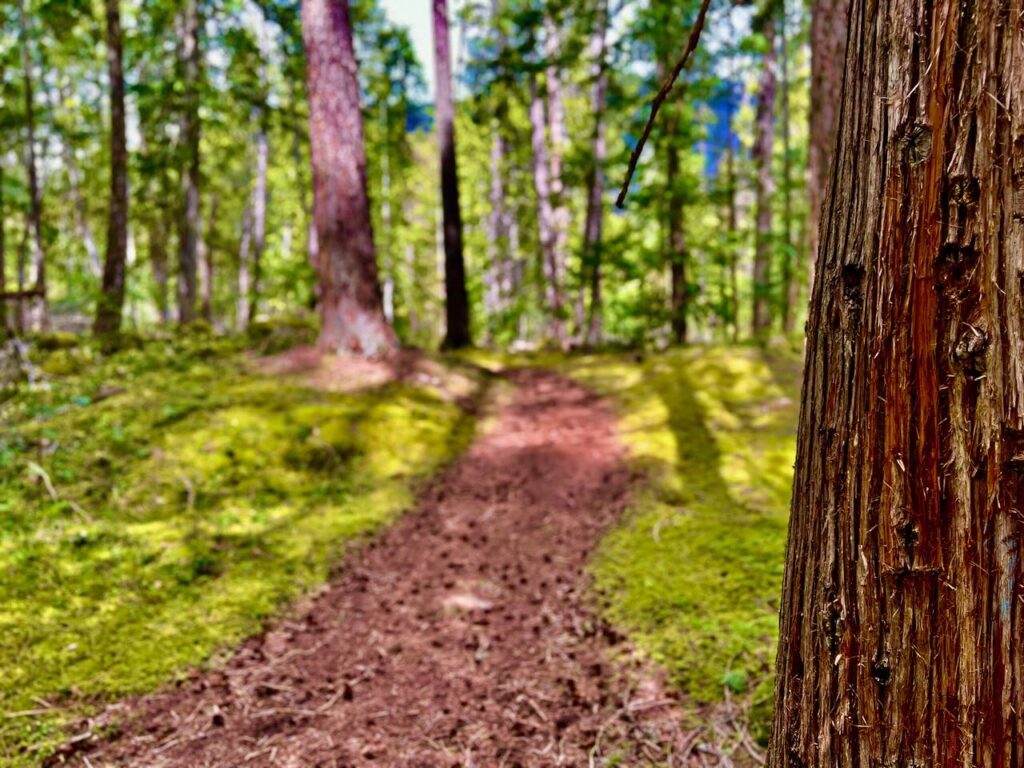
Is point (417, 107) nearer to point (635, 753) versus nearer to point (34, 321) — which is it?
point (34, 321)

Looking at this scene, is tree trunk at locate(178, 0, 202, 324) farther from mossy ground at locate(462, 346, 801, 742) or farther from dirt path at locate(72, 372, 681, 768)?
dirt path at locate(72, 372, 681, 768)

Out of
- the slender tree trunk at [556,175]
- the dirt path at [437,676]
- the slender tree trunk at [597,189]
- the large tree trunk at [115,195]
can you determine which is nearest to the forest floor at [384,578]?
the dirt path at [437,676]

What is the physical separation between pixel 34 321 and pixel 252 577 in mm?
14782

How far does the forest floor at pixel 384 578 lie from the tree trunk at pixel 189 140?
304 inches

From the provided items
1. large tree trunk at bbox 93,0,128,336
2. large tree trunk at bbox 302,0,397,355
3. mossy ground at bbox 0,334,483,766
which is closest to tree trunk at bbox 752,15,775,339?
large tree trunk at bbox 302,0,397,355

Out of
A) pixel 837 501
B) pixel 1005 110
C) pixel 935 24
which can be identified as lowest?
pixel 837 501

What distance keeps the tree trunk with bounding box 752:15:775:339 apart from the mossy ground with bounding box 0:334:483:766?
7.24m

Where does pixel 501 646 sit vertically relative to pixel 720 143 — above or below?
below

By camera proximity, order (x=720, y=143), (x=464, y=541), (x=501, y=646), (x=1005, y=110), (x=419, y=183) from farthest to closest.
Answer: (x=419, y=183), (x=720, y=143), (x=464, y=541), (x=501, y=646), (x=1005, y=110)

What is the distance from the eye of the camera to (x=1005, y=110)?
1.09 m

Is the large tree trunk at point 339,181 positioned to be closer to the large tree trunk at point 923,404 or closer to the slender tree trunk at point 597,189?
the slender tree trunk at point 597,189

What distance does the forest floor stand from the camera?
2547 millimetres

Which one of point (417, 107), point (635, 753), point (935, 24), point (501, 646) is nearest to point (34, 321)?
point (417, 107)

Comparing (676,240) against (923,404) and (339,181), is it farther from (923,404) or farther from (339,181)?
(923,404)
